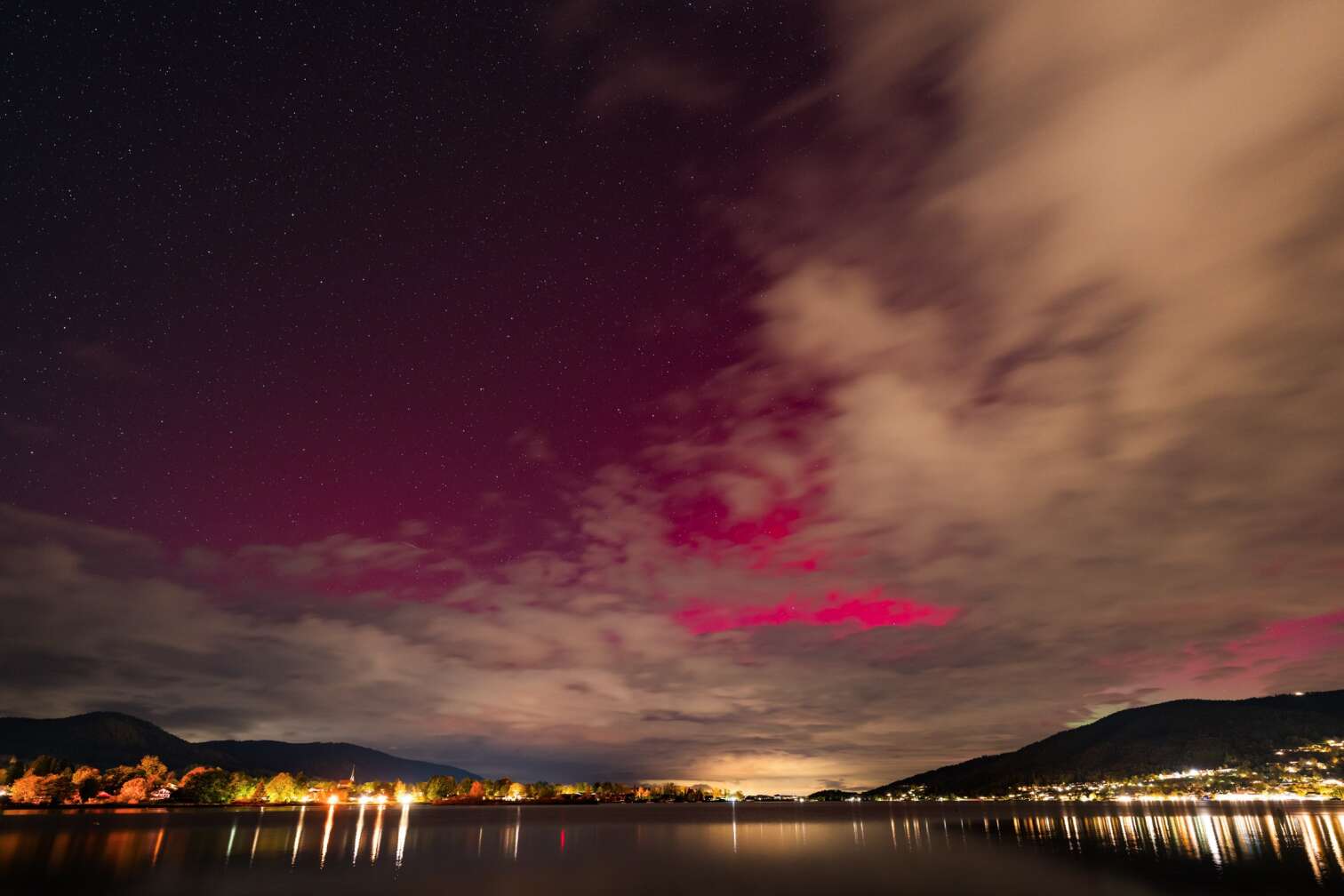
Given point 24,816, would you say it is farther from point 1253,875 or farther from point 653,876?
point 1253,875

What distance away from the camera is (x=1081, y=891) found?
55000mm

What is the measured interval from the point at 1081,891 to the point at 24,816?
20059 cm

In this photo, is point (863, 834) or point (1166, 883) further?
point (863, 834)

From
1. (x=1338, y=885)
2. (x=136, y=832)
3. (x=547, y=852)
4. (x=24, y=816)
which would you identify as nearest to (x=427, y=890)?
(x=547, y=852)

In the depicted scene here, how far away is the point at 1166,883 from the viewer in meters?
59.8

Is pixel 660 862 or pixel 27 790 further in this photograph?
pixel 27 790

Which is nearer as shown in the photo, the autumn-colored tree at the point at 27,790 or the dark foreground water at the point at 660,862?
the dark foreground water at the point at 660,862

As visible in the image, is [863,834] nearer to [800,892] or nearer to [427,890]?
[800,892]

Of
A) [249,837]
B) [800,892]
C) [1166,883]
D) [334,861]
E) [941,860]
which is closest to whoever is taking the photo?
Answer: [800,892]

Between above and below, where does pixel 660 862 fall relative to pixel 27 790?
below

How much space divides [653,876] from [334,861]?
36094mm

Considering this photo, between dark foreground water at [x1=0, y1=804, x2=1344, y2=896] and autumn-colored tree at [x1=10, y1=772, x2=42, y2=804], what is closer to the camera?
dark foreground water at [x1=0, y1=804, x2=1344, y2=896]

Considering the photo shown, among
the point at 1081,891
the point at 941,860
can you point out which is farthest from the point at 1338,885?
the point at 941,860

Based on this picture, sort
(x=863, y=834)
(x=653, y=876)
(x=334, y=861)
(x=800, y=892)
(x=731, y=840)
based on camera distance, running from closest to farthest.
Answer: (x=800, y=892) < (x=653, y=876) < (x=334, y=861) < (x=731, y=840) < (x=863, y=834)
